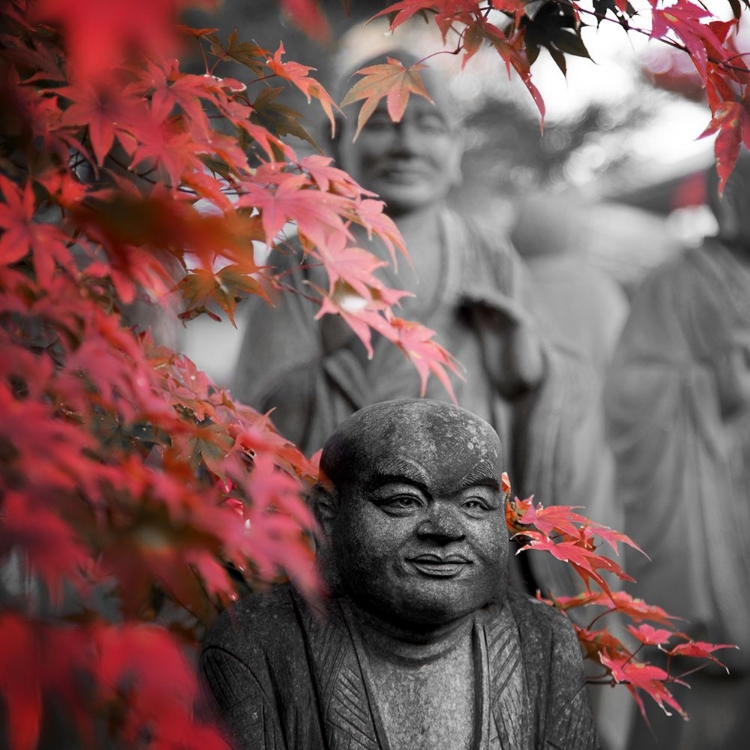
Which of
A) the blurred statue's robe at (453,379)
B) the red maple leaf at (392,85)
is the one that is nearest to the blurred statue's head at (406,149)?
the blurred statue's robe at (453,379)

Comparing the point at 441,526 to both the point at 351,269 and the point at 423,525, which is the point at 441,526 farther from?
the point at 351,269

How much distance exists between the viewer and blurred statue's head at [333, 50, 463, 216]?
155 inches

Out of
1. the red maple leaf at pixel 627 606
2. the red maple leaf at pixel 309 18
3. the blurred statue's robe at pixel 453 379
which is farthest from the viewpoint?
the blurred statue's robe at pixel 453 379

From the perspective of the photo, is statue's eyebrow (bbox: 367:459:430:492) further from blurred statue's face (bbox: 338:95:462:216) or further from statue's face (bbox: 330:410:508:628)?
blurred statue's face (bbox: 338:95:462:216)

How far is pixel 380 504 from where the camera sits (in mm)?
2012

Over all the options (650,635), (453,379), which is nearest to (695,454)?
(453,379)

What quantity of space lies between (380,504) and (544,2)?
104cm

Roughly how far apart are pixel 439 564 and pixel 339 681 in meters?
0.27

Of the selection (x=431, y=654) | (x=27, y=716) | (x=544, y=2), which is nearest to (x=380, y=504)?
(x=431, y=654)

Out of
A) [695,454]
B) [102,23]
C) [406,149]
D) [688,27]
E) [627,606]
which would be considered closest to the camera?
[102,23]

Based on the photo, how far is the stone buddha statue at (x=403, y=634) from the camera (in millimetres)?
1976

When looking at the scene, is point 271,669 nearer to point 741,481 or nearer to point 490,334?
point 490,334

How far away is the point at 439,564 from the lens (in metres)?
1.97

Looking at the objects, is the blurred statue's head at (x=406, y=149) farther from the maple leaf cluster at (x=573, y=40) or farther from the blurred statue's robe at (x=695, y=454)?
the blurred statue's robe at (x=695, y=454)
